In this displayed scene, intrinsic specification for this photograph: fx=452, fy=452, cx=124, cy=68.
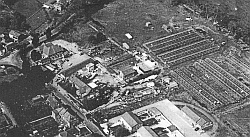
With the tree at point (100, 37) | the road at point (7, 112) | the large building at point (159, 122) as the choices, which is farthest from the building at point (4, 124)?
the tree at point (100, 37)

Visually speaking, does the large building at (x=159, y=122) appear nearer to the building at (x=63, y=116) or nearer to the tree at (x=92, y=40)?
the building at (x=63, y=116)

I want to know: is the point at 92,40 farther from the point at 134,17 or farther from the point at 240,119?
the point at 240,119

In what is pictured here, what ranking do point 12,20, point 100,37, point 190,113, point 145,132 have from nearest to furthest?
point 145,132
point 190,113
point 100,37
point 12,20

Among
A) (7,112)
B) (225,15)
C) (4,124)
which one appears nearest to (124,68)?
(7,112)

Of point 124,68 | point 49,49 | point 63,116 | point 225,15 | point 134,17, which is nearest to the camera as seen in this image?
point 63,116

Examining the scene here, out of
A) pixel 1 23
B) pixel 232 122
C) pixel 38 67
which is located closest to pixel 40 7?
pixel 1 23

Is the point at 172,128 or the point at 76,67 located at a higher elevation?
the point at 76,67

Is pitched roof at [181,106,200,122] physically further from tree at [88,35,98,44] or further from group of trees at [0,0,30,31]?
group of trees at [0,0,30,31]
